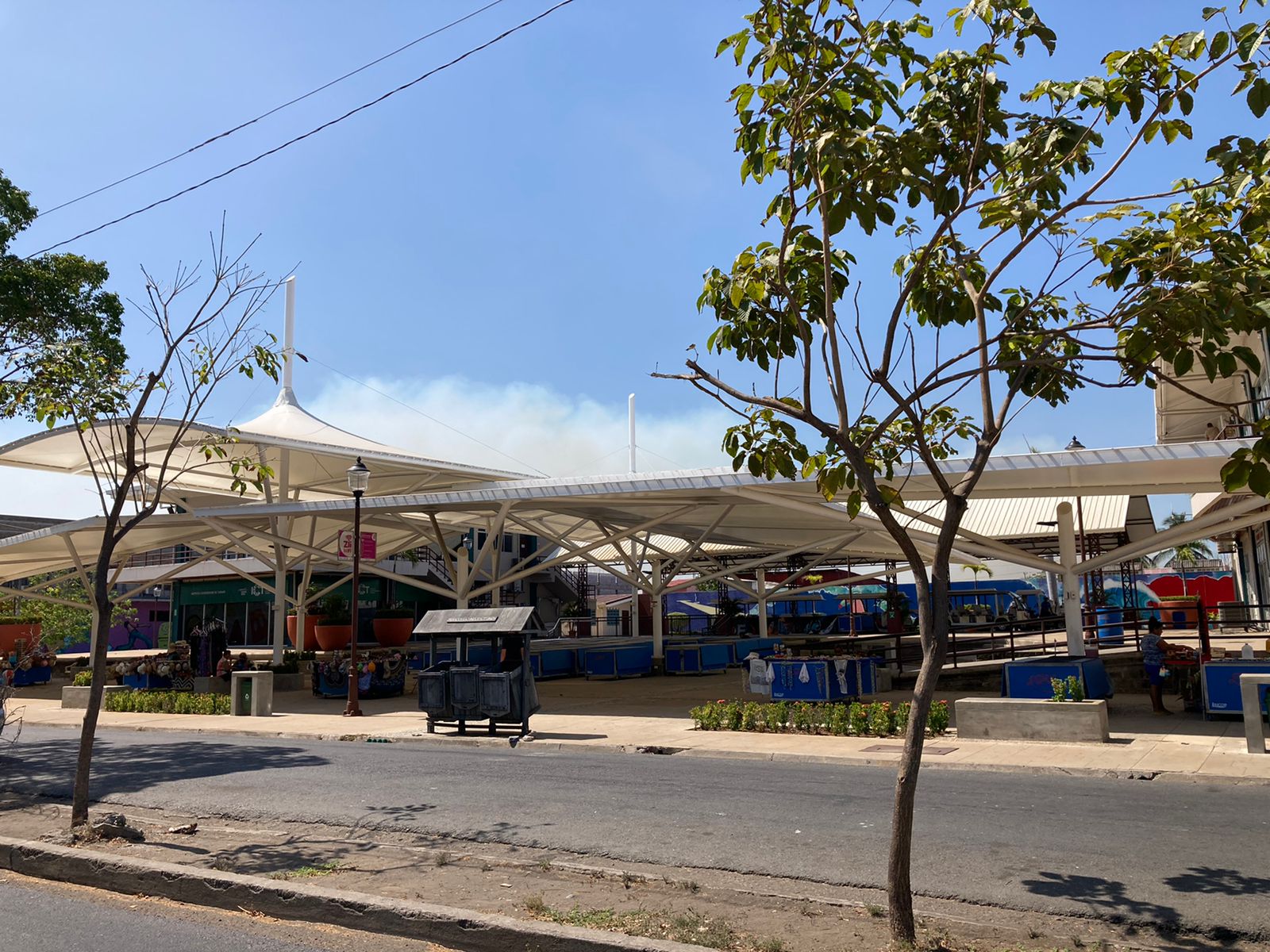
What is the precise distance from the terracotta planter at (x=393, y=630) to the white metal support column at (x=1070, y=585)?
29502 millimetres

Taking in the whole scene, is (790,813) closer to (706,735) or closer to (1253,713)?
(706,735)

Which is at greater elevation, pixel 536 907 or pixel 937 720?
pixel 937 720

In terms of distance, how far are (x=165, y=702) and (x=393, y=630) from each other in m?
19.5

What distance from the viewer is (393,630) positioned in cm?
4141

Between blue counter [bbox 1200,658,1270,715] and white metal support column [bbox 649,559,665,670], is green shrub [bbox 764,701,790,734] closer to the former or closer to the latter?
blue counter [bbox 1200,658,1270,715]

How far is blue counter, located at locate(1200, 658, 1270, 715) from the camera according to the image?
14750 mm

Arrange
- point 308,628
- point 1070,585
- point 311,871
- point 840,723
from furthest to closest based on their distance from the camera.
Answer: point 308,628 < point 1070,585 < point 840,723 < point 311,871

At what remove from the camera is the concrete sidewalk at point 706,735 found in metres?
11.8

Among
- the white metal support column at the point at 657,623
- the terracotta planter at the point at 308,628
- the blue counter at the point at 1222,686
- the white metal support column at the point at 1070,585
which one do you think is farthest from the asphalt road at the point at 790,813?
the terracotta planter at the point at 308,628

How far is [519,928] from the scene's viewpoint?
18.5 ft

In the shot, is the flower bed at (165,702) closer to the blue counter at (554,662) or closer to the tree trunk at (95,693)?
the blue counter at (554,662)

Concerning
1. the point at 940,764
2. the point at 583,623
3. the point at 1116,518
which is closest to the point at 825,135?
the point at 940,764

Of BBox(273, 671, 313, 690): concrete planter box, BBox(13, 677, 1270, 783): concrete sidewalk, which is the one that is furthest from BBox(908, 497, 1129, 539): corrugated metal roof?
BBox(273, 671, 313, 690): concrete planter box

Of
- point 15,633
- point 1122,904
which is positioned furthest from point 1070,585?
point 15,633
